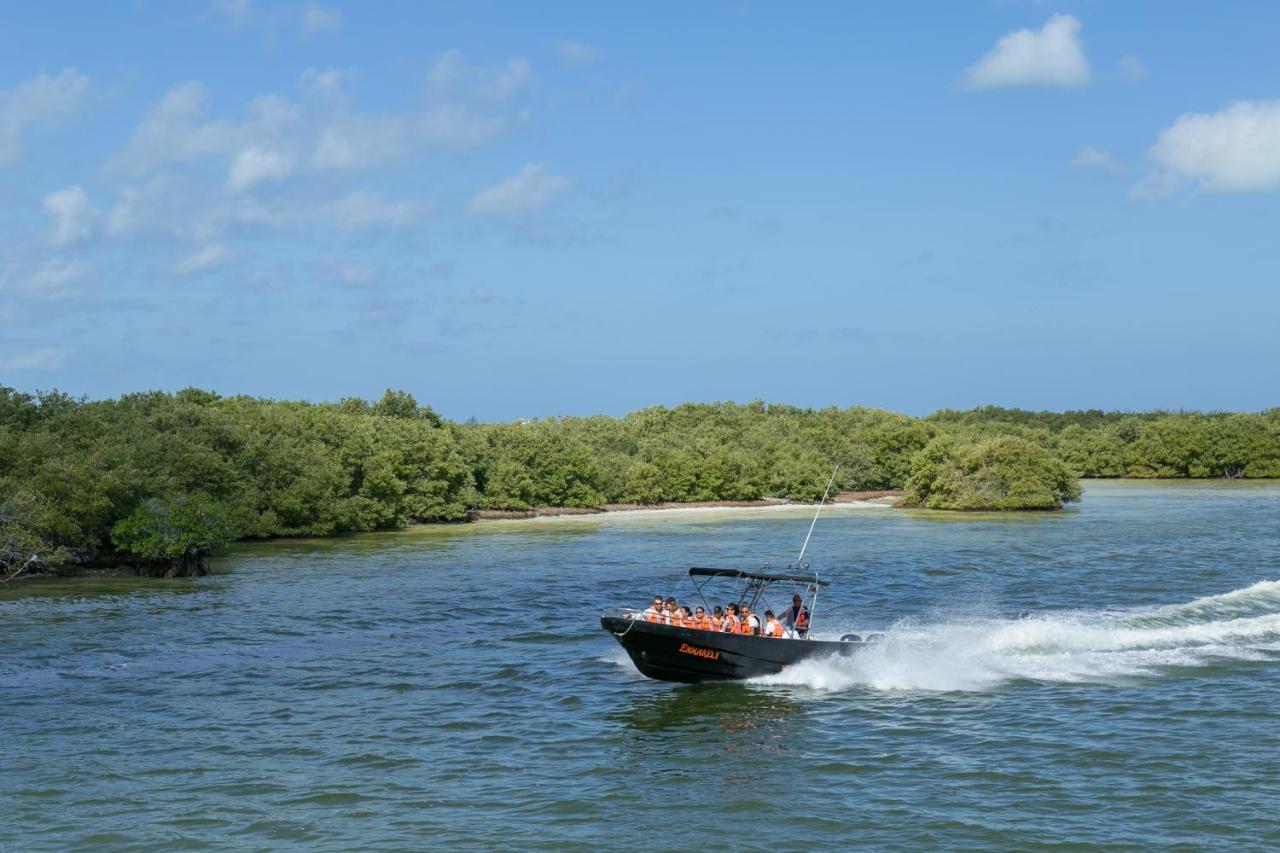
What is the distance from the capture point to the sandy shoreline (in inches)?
3533

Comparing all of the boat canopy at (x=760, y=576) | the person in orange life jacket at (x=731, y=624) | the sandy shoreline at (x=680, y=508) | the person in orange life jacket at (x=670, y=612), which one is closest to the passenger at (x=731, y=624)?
the person in orange life jacket at (x=731, y=624)

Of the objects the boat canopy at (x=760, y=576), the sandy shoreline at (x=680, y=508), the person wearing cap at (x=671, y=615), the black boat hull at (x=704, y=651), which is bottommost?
the black boat hull at (x=704, y=651)

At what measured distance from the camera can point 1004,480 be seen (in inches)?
3703

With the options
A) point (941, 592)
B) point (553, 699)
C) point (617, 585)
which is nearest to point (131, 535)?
point (617, 585)

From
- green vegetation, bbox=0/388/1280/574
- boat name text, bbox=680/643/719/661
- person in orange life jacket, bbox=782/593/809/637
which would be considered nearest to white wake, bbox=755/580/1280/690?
person in orange life jacket, bbox=782/593/809/637

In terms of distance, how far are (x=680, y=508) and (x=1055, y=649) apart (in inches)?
2609

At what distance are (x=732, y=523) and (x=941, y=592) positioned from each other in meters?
37.4

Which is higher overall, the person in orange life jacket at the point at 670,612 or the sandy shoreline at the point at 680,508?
the sandy shoreline at the point at 680,508

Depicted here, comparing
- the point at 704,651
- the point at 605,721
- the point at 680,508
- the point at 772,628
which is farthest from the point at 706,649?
the point at 680,508

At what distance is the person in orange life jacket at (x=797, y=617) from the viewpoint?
31281 millimetres

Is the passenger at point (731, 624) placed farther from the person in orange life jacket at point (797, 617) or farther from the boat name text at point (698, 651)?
the person in orange life jacket at point (797, 617)

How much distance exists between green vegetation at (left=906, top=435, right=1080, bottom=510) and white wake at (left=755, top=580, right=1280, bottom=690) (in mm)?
50995

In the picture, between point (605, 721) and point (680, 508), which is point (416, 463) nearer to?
point (680, 508)

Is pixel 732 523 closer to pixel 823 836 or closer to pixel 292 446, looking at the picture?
pixel 292 446
